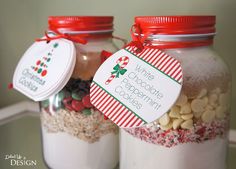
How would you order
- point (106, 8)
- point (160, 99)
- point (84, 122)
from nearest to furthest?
point (160, 99) → point (84, 122) → point (106, 8)

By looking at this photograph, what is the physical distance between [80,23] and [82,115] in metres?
0.13

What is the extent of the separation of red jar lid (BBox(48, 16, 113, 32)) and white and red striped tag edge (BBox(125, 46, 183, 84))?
0.10 m

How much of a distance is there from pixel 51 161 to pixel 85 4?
0.30 meters

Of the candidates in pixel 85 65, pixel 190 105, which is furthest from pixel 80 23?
pixel 190 105

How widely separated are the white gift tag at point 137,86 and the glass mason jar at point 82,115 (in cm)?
9

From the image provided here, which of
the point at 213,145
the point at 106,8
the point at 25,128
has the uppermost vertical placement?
the point at 106,8

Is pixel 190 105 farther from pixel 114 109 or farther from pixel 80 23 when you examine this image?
pixel 80 23

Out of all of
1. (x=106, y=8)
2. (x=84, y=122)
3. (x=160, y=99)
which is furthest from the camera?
(x=106, y=8)

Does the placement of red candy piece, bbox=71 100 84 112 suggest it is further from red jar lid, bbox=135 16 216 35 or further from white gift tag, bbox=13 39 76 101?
red jar lid, bbox=135 16 216 35

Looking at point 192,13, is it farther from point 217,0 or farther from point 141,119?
point 141,119

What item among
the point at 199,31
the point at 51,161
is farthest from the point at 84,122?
the point at 199,31

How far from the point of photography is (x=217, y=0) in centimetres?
51

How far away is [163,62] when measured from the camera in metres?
0.35

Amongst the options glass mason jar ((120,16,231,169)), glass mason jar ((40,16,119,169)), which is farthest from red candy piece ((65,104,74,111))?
glass mason jar ((120,16,231,169))
